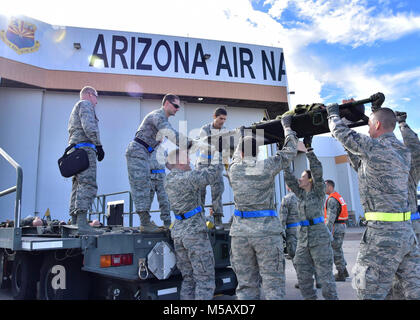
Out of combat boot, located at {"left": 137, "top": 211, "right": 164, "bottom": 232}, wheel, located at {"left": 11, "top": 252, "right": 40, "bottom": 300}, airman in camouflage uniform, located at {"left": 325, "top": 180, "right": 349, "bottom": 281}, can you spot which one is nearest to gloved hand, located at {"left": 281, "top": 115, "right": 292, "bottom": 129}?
combat boot, located at {"left": 137, "top": 211, "right": 164, "bottom": 232}

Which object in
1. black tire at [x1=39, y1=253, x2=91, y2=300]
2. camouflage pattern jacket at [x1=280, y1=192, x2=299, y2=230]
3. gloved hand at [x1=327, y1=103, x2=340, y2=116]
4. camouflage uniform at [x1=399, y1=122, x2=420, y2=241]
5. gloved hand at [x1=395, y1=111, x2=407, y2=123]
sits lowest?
black tire at [x1=39, y1=253, x2=91, y2=300]

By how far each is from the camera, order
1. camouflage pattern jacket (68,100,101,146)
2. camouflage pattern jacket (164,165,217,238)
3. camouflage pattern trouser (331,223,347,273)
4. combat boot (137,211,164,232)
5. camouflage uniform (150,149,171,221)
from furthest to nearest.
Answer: camouflage pattern trouser (331,223,347,273) < camouflage uniform (150,149,171,221) < camouflage pattern jacket (68,100,101,146) < combat boot (137,211,164,232) < camouflage pattern jacket (164,165,217,238)

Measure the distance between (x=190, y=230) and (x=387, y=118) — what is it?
2.26 m

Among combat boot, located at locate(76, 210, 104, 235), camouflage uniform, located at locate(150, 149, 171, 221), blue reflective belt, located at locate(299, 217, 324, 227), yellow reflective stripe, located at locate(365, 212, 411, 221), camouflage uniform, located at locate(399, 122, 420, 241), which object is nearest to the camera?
yellow reflective stripe, located at locate(365, 212, 411, 221)

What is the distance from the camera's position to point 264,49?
53.5ft

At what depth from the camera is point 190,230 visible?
3520 mm

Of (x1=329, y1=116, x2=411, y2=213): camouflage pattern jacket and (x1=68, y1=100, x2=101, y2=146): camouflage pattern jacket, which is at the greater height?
(x1=68, y1=100, x2=101, y2=146): camouflage pattern jacket

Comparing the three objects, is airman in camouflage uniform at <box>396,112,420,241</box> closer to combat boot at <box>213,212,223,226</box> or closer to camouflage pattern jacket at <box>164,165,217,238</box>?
camouflage pattern jacket at <box>164,165,217,238</box>

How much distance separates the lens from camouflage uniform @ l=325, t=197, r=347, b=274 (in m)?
6.40

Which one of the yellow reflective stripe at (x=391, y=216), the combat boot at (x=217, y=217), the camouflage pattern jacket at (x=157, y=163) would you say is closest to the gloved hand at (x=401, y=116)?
the yellow reflective stripe at (x=391, y=216)

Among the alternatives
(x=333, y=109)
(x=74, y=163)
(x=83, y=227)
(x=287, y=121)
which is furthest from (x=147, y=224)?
(x=333, y=109)

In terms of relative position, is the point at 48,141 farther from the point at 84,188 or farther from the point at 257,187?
the point at 257,187

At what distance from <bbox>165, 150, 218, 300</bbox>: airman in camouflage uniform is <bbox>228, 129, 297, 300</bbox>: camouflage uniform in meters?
0.31
